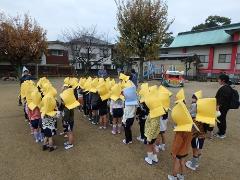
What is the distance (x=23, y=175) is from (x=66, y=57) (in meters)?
36.1

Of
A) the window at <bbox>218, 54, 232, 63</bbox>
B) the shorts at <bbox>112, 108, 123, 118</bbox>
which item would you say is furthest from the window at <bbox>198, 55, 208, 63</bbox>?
Result: the shorts at <bbox>112, 108, 123, 118</bbox>

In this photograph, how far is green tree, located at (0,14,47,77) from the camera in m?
25.6

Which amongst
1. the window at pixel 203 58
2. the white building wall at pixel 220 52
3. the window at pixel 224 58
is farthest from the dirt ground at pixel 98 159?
the window at pixel 203 58

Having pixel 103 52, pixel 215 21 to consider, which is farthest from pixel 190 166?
pixel 215 21

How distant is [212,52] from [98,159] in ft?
Answer: 92.3

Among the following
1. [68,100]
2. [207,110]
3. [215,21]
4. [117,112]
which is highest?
[215,21]

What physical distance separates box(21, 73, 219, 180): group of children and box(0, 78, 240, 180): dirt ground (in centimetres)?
24

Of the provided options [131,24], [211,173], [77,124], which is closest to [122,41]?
[131,24]

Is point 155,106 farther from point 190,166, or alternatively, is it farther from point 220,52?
point 220,52

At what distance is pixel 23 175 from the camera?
4.63 m

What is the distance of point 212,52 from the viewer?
3030cm

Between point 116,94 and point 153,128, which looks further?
point 116,94

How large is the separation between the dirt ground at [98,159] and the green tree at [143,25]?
1686 centimetres

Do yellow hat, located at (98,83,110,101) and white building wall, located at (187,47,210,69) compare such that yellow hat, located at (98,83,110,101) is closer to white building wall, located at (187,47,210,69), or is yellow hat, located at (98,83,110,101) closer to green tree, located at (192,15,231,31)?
white building wall, located at (187,47,210,69)
